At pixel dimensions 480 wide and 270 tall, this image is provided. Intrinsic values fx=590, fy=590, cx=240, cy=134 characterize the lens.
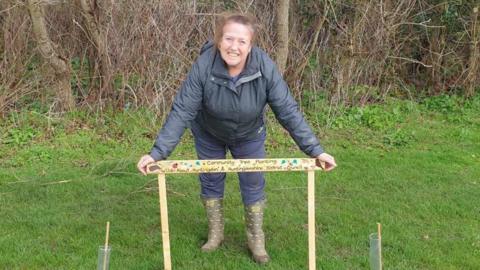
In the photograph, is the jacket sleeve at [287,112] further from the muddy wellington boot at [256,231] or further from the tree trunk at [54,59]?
the tree trunk at [54,59]

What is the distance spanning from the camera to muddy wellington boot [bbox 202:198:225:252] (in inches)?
159

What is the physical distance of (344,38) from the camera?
25.4 ft

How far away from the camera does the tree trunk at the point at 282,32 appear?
23.1 ft

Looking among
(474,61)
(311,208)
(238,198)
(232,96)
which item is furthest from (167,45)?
(474,61)

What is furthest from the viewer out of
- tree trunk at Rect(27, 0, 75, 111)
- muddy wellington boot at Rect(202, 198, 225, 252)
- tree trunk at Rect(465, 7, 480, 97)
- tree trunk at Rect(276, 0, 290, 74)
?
tree trunk at Rect(465, 7, 480, 97)

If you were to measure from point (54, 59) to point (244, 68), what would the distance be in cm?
417

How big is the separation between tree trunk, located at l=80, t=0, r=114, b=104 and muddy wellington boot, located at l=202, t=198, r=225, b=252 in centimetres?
343

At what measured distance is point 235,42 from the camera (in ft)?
10.8

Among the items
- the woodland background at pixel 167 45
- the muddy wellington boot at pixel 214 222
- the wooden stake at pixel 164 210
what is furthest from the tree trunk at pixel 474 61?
the wooden stake at pixel 164 210

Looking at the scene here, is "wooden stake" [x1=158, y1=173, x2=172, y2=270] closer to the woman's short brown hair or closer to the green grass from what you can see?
the green grass

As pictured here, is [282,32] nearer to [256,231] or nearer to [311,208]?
[256,231]

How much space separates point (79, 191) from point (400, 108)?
447 centimetres

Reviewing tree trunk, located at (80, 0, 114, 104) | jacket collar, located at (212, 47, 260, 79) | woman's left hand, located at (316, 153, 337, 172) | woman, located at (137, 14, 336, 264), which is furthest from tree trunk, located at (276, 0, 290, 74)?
woman's left hand, located at (316, 153, 337, 172)

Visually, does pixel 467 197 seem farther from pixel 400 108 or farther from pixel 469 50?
pixel 469 50
